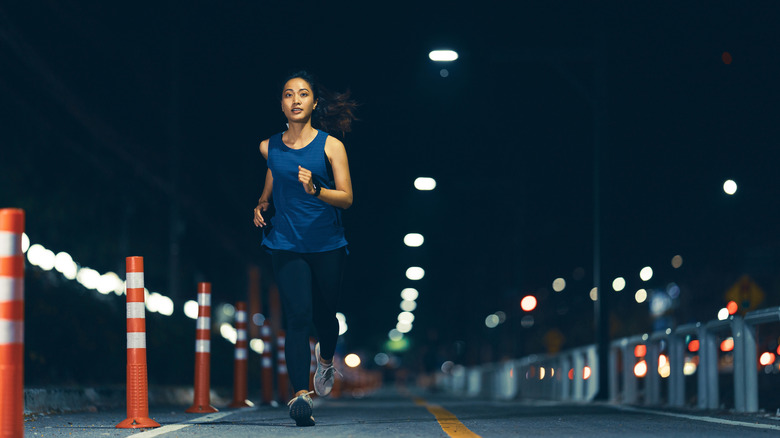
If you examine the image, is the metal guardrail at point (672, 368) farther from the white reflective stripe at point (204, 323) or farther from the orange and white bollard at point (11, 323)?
the orange and white bollard at point (11, 323)

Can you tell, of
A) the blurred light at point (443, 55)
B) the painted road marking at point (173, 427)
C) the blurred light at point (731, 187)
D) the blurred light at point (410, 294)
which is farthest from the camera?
the blurred light at point (410, 294)

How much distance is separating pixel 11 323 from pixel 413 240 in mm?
38771

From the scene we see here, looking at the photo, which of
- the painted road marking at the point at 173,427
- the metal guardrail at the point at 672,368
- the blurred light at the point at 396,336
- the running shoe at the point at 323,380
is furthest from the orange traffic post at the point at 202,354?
the blurred light at the point at 396,336

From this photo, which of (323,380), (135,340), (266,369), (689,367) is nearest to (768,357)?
(689,367)

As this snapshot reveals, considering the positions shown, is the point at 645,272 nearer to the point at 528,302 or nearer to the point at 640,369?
the point at 528,302

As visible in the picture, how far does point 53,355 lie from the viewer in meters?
14.4

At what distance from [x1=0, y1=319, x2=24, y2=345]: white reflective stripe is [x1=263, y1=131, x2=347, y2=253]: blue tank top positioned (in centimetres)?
275

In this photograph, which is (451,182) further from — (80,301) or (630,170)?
(80,301)

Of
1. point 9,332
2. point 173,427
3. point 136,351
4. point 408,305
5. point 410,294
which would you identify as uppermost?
point 410,294

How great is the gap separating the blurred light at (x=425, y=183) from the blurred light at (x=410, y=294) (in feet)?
108

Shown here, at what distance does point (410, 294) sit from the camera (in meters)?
68.2

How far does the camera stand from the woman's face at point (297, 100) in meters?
8.01

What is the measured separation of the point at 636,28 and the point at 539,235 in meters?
29.9

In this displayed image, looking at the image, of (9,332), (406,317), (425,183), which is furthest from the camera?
(406,317)
